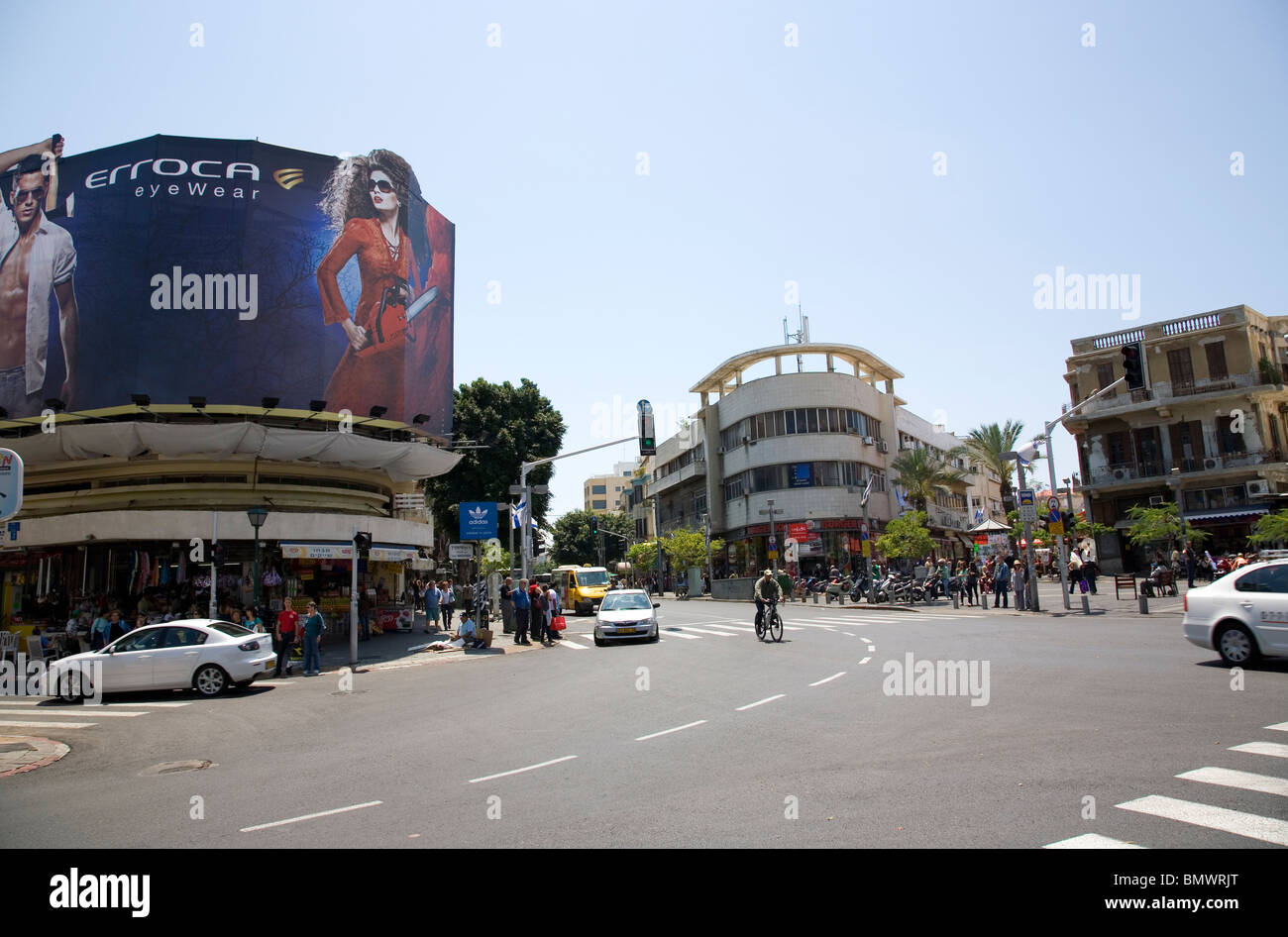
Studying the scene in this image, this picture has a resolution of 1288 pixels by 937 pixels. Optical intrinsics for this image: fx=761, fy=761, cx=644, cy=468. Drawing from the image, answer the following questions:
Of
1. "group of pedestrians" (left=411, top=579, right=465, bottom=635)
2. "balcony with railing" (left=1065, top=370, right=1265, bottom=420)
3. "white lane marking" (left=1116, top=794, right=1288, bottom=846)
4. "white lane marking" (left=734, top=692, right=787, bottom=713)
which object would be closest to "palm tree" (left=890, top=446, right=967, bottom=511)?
"balcony with railing" (left=1065, top=370, right=1265, bottom=420)

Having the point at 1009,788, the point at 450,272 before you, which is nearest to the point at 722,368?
the point at 450,272

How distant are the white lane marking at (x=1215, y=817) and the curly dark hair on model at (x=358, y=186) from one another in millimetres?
30695

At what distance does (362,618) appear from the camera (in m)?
27.5

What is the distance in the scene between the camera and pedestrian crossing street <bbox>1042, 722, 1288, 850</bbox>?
14.8 feet

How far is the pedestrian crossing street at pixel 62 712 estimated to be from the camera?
39.7 ft

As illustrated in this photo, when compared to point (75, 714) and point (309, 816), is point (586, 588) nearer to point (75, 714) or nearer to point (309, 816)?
point (75, 714)

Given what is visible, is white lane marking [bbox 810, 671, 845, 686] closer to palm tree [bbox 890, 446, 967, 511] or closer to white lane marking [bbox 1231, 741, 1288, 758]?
white lane marking [bbox 1231, 741, 1288, 758]

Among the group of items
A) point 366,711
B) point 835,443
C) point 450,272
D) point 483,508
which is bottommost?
point 366,711

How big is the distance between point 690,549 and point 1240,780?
50540mm

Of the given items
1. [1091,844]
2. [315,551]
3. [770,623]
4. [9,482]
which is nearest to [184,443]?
[315,551]

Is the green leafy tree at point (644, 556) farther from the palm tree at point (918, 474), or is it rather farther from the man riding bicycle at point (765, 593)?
the man riding bicycle at point (765, 593)

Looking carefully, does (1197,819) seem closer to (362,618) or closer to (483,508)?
→ (483,508)

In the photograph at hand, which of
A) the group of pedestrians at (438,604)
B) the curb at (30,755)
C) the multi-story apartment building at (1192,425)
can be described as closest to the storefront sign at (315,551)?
the group of pedestrians at (438,604)
